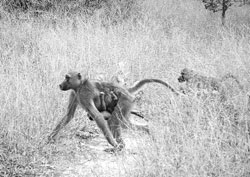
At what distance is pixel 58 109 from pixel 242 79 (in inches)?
130

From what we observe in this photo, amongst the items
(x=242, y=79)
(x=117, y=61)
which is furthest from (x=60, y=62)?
(x=242, y=79)

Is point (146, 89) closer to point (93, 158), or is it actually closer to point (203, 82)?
point (203, 82)

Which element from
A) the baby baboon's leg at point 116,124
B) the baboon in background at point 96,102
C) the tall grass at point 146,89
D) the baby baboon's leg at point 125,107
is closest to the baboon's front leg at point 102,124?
the baboon in background at point 96,102

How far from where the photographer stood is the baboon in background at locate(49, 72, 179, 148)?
16.3ft

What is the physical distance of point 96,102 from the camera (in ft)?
17.3

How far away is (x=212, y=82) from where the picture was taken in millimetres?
5723

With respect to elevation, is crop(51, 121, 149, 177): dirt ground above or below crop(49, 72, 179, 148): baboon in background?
below

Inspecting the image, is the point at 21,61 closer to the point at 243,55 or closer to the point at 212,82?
the point at 212,82

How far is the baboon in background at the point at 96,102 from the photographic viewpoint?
4974mm

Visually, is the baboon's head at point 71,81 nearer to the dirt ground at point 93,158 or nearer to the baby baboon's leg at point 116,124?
the baby baboon's leg at point 116,124

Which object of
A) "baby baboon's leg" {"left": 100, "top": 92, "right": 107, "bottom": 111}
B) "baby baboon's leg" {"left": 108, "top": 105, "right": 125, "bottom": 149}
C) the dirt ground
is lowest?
the dirt ground

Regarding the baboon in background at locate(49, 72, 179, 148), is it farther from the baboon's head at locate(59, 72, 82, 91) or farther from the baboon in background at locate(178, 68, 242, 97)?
the baboon in background at locate(178, 68, 242, 97)

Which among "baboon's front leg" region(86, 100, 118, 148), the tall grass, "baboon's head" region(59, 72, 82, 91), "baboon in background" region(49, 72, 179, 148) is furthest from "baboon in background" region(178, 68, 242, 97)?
"baboon's head" region(59, 72, 82, 91)

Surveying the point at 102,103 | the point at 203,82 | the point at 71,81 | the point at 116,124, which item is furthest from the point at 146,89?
the point at 71,81
